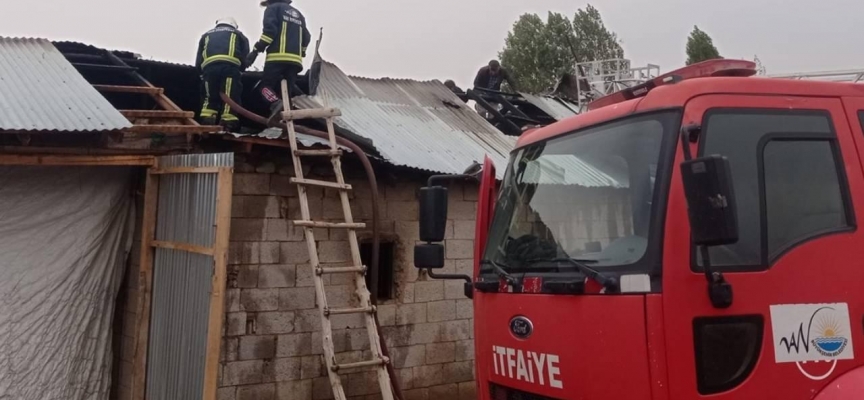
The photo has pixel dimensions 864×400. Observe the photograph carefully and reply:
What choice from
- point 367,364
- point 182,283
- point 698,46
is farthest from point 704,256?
point 698,46

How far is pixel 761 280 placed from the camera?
2.90 m

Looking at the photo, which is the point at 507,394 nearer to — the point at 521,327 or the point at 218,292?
the point at 521,327

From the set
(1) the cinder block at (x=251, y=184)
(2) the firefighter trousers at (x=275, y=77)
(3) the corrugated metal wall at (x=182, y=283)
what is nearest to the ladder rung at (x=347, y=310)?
(3) the corrugated metal wall at (x=182, y=283)

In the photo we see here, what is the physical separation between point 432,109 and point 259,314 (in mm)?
4222

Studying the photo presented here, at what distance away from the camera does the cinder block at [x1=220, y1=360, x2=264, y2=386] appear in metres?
5.84

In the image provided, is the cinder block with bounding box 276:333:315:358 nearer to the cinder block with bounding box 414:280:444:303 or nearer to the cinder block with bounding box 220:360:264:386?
the cinder block with bounding box 220:360:264:386

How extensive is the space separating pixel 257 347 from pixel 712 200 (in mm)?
4367

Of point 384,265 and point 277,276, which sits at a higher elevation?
point 384,265

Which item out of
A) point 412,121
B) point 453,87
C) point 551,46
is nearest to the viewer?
point 412,121

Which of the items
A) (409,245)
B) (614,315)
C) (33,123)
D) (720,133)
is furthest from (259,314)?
(720,133)

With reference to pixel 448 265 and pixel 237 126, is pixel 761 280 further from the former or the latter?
pixel 237 126

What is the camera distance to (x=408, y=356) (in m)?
6.90

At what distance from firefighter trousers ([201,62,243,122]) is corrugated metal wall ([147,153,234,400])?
104 centimetres

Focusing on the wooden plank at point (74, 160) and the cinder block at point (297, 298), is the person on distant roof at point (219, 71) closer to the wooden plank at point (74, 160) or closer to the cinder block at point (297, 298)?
the wooden plank at point (74, 160)
